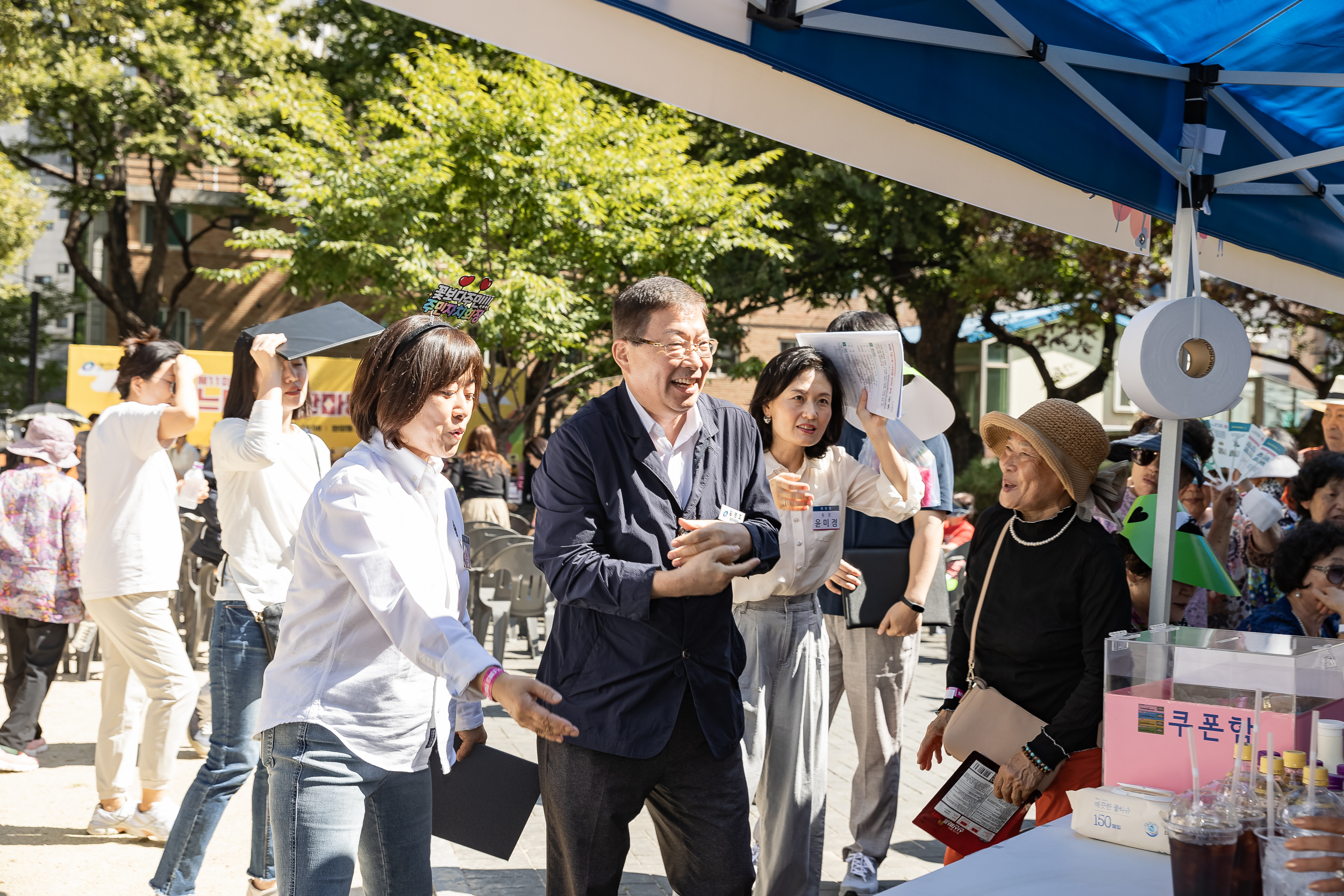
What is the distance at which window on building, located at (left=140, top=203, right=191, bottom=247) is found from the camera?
94.9 ft

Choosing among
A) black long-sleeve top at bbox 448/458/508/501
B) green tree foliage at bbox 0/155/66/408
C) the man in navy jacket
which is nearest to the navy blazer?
the man in navy jacket

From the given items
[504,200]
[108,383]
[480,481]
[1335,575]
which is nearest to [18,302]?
[108,383]

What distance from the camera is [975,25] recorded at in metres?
2.95

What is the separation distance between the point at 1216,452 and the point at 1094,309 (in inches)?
523

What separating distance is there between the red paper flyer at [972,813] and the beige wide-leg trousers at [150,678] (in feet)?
10.3

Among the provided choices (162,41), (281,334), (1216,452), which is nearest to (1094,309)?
(1216,452)

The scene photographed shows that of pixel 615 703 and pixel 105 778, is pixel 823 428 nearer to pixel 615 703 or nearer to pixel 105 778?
pixel 615 703

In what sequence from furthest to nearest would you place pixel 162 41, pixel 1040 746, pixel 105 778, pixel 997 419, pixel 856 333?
pixel 162 41 → pixel 105 778 → pixel 856 333 → pixel 997 419 → pixel 1040 746

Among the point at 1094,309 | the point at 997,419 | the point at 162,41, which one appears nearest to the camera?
the point at 997,419

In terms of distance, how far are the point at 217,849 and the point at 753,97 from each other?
3946 millimetres

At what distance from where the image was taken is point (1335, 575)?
3295 mm

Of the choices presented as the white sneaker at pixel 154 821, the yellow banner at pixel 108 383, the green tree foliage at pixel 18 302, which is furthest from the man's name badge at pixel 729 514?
the green tree foliage at pixel 18 302

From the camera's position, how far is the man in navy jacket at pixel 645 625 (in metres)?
2.57

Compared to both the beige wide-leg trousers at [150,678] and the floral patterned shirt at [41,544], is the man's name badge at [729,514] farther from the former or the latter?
the floral patterned shirt at [41,544]
